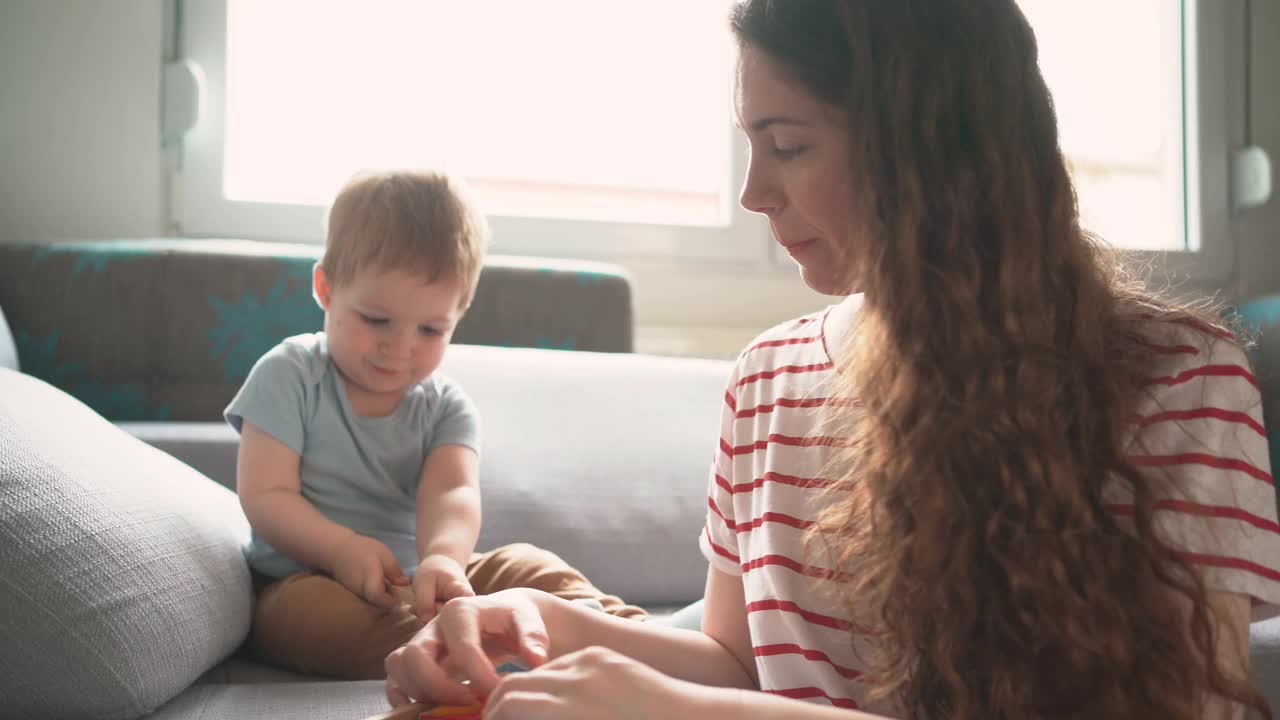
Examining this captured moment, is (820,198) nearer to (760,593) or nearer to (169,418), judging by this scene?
(760,593)

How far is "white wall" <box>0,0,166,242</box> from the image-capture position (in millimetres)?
2006

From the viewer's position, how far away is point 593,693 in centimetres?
56

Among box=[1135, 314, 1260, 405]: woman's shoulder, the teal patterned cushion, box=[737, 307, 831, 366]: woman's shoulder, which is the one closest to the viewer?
box=[1135, 314, 1260, 405]: woman's shoulder

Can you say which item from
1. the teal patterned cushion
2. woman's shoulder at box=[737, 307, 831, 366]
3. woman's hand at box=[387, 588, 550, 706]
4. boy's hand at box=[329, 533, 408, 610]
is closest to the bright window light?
the teal patterned cushion

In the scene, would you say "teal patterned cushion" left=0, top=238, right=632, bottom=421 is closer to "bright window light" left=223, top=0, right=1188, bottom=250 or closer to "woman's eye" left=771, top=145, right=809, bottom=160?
"bright window light" left=223, top=0, right=1188, bottom=250

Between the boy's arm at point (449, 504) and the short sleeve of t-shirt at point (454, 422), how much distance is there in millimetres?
12

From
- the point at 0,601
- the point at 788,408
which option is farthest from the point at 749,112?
the point at 0,601

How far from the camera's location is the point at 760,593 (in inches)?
33.0

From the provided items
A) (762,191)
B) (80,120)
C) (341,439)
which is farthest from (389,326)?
(80,120)

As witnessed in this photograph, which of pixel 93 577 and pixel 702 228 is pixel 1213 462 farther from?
pixel 702 228

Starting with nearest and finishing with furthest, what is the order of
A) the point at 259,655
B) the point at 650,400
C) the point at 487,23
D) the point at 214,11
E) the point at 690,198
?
the point at 259,655 → the point at 650,400 → the point at 214,11 → the point at 487,23 → the point at 690,198

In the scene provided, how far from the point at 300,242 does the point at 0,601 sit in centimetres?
144

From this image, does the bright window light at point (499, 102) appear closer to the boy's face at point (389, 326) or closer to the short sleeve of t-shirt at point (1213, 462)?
the boy's face at point (389, 326)

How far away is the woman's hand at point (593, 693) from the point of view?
553 millimetres
